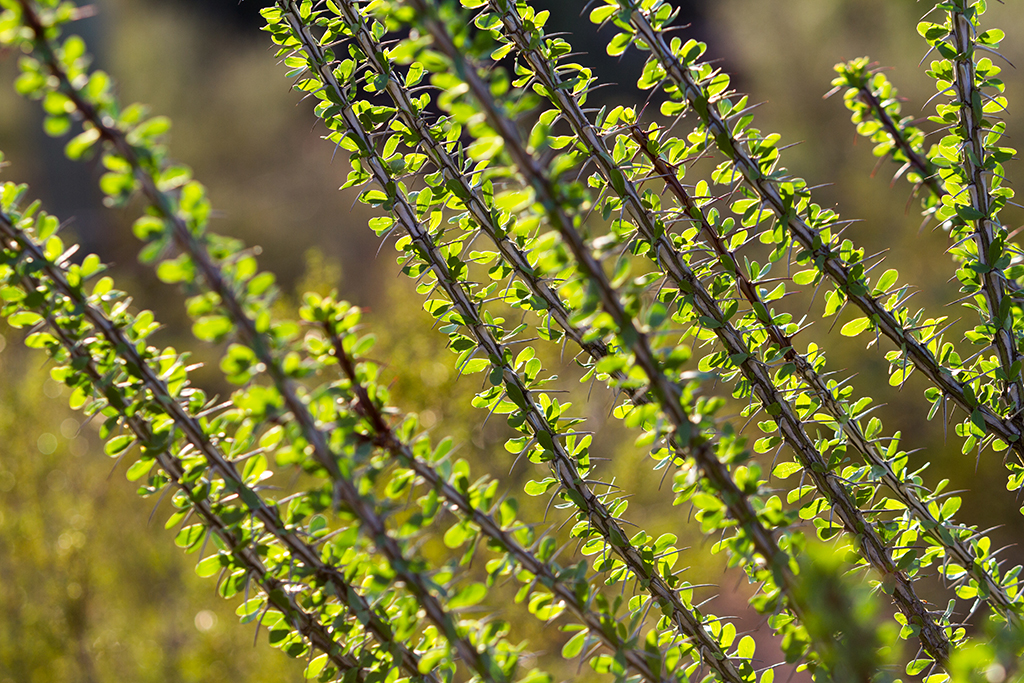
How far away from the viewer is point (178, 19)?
1992 centimetres

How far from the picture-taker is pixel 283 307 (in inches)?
203

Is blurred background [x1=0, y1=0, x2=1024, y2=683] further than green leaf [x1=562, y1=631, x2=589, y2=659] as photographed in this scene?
Yes

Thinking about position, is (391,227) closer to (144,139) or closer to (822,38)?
(144,139)

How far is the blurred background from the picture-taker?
488 cm

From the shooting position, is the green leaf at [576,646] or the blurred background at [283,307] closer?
the green leaf at [576,646]

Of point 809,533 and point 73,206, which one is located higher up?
point 73,206

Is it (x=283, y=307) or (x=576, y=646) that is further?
(x=283, y=307)

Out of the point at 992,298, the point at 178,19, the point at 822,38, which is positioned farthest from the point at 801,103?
the point at 178,19

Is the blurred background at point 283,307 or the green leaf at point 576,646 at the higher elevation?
the blurred background at point 283,307

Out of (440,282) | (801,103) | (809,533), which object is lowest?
(809,533)

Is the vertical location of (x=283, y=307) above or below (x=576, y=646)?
above

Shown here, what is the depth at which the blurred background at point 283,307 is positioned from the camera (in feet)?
16.0

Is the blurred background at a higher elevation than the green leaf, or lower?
higher

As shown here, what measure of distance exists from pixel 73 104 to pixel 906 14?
12.0 m
